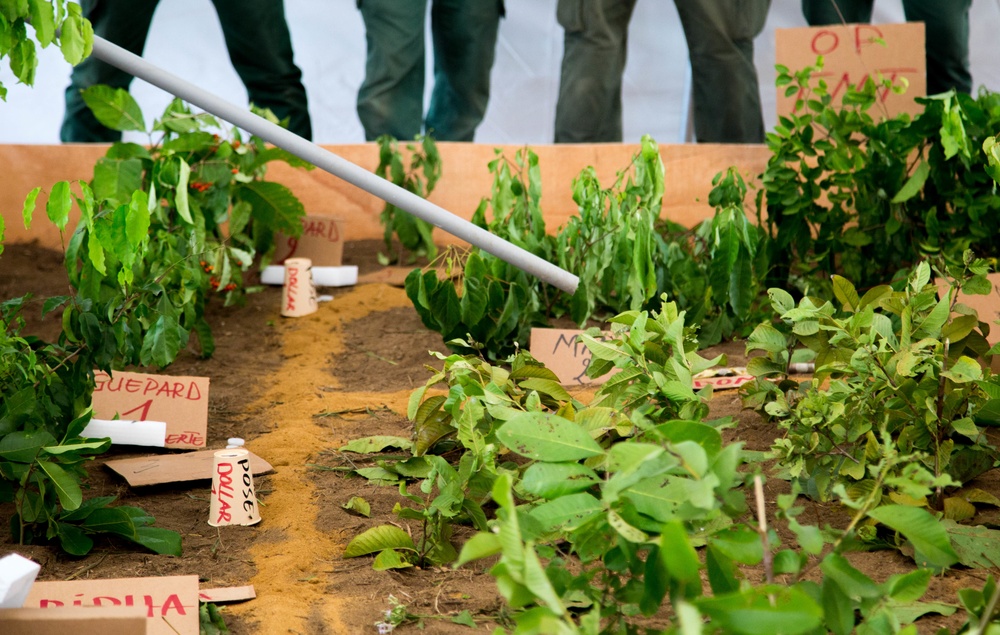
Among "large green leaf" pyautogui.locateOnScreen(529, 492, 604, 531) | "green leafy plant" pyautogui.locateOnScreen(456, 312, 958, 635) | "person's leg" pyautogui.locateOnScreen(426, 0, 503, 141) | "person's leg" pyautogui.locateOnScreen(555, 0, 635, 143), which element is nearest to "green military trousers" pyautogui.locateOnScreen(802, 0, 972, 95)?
"person's leg" pyautogui.locateOnScreen(555, 0, 635, 143)

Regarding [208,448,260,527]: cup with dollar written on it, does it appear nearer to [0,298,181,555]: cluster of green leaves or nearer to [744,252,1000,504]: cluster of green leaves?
[0,298,181,555]: cluster of green leaves

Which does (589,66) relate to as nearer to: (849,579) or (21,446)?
(21,446)

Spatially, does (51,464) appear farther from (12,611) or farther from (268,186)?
(268,186)

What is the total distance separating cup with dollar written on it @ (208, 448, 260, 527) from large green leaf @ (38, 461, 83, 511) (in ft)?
0.69

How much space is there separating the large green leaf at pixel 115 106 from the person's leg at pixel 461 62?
179 centimetres

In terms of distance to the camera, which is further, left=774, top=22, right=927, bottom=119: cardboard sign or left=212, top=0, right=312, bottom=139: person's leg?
left=212, top=0, right=312, bottom=139: person's leg

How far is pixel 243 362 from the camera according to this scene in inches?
86.5

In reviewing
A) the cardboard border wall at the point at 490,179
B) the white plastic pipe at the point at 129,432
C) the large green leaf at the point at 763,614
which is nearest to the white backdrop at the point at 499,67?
the cardboard border wall at the point at 490,179

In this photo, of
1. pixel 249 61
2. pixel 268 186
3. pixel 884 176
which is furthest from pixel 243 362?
pixel 249 61

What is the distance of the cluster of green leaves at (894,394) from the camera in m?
1.25

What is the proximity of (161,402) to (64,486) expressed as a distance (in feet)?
1.74

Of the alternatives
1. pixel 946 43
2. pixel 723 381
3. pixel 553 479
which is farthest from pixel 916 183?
pixel 946 43

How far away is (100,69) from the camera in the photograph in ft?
11.0

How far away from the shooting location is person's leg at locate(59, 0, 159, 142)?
3369 millimetres
